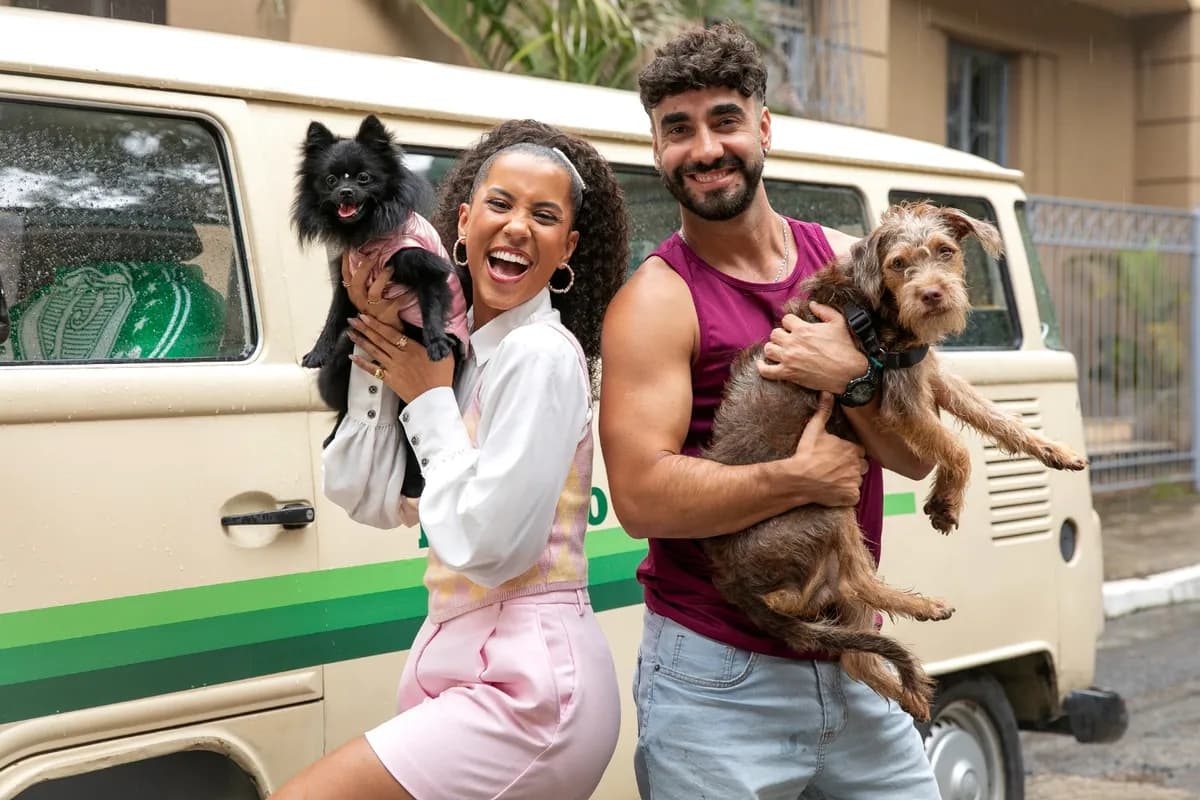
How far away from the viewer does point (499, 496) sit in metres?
2.34

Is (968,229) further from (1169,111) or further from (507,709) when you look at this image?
(1169,111)

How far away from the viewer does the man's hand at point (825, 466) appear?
270 centimetres

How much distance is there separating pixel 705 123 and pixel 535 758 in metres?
1.27

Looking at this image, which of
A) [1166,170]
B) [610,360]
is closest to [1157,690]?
[610,360]

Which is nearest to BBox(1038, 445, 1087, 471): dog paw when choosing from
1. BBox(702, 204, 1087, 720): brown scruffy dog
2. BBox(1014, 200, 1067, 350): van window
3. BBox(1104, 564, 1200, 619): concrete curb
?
BBox(702, 204, 1087, 720): brown scruffy dog

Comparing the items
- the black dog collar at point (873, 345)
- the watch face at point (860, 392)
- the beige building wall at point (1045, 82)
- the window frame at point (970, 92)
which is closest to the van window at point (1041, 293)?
the black dog collar at point (873, 345)

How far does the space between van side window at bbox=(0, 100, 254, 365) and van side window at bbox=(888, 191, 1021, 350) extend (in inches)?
104

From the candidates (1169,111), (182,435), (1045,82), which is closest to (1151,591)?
(1045,82)

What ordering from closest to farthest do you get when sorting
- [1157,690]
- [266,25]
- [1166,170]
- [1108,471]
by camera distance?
[1157,690]
[266,25]
[1108,471]
[1166,170]

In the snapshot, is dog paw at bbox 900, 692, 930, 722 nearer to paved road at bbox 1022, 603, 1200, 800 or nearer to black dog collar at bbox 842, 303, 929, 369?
black dog collar at bbox 842, 303, 929, 369

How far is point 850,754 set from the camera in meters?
2.89

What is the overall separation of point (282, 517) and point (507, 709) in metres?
1.13

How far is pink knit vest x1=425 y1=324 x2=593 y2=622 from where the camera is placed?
2.52 metres

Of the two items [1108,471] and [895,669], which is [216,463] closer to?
[895,669]
